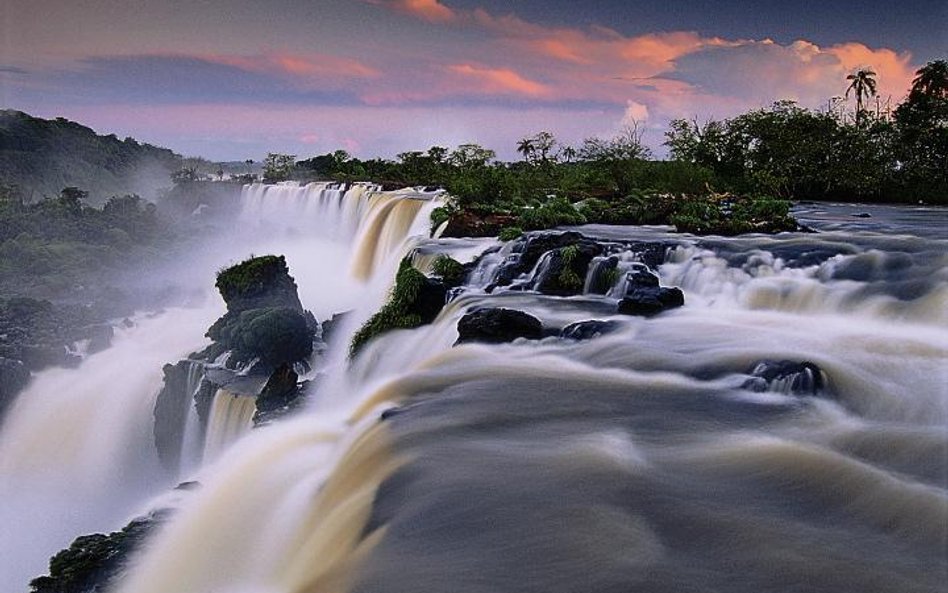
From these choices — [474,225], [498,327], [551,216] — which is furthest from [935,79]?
[498,327]

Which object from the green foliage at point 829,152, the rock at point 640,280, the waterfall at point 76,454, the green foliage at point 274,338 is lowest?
the waterfall at point 76,454

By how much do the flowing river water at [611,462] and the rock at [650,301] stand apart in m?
0.28

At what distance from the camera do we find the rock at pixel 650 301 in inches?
433

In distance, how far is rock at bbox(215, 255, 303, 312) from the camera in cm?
1617

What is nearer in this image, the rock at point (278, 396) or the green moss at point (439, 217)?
the rock at point (278, 396)

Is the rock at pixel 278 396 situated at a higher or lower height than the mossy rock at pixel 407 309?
lower

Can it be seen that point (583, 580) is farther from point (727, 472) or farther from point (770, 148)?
point (770, 148)

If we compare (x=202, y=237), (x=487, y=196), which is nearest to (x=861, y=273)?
(x=487, y=196)

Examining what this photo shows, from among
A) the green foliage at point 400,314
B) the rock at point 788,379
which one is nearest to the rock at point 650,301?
the rock at point 788,379

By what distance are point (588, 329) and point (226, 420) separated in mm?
6630

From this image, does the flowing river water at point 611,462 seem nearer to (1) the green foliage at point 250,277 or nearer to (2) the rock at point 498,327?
(2) the rock at point 498,327

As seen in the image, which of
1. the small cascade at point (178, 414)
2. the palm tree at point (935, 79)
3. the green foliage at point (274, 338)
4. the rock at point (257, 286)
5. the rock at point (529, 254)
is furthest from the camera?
the palm tree at point (935, 79)

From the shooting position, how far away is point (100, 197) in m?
64.5

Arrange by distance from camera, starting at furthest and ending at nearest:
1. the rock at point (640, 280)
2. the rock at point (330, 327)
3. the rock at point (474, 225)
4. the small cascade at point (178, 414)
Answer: the rock at point (474, 225)
the rock at point (330, 327)
the small cascade at point (178, 414)
the rock at point (640, 280)
